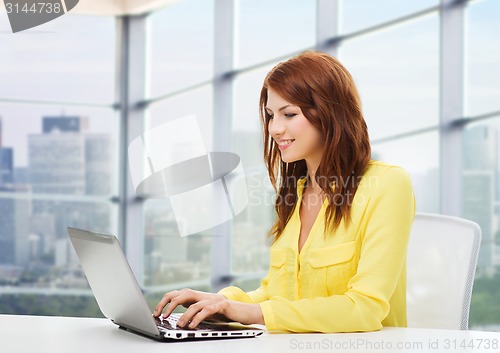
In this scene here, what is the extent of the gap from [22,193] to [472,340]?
242 inches

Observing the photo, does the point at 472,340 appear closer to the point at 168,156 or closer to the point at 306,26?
the point at 306,26

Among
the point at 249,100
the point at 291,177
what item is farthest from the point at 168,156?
the point at 291,177

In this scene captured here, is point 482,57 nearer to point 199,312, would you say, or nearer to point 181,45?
point 199,312

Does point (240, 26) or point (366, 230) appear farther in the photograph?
point (240, 26)

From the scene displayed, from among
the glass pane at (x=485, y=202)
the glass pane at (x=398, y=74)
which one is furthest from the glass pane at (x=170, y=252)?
the glass pane at (x=485, y=202)

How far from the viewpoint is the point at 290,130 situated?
1.84 meters

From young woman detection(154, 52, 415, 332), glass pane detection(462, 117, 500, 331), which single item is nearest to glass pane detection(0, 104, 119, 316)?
glass pane detection(462, 117, 500, 331)

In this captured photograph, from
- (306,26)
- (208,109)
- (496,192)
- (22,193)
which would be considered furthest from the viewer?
(22,193)

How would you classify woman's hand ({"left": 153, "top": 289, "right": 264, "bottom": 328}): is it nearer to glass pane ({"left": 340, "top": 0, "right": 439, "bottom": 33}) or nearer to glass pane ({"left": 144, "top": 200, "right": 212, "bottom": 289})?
glass pane ({"left": 340, "top": 0, "right": 439, "bottom": 33})

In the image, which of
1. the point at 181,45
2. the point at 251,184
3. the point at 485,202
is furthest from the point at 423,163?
the point at 181,45

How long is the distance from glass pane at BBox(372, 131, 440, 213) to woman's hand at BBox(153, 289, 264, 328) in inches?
125

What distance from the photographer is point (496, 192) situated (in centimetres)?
428

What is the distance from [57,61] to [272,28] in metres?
2.40
